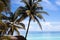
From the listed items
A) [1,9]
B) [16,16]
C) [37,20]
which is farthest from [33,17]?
[1,9]

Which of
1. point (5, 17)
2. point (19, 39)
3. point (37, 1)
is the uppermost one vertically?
point (37, 1)

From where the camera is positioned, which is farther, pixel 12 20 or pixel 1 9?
pixel 12 20

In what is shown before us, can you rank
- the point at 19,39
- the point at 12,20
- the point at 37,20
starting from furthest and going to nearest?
1. the point at 12,20
2. the point at 37,20
3. the point at 19,39

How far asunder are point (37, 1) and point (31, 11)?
153 centimetres

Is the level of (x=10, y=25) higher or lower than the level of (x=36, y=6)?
lower

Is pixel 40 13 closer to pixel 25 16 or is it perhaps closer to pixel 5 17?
pixel 25 16

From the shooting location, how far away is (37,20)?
29.0m

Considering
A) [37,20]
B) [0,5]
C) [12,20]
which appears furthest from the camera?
[12,20]

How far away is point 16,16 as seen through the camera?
30125 mm

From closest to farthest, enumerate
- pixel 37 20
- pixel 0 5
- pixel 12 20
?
pixel 0 5
pixel 37 20
pixel 12 20

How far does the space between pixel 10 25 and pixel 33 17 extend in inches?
136

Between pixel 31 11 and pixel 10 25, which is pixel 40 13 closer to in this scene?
pixel 31 11

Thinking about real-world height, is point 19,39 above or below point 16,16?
below

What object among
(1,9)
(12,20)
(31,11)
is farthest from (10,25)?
(1,9)
